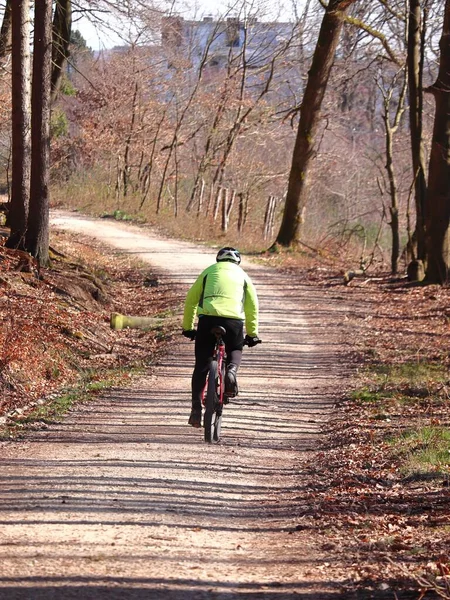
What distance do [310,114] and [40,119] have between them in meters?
12.2

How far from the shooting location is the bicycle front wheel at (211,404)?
929 cm

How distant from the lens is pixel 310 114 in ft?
92.1

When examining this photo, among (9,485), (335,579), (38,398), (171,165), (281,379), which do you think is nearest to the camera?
(335,579)

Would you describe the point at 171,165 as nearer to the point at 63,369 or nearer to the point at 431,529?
the point at 63,369

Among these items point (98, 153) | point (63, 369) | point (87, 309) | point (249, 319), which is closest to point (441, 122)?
point (87, 309)

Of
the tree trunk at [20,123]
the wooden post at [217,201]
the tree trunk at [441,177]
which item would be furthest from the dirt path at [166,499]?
the wooden post at [217,201]

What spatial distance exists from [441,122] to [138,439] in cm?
1439

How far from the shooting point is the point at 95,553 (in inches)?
235

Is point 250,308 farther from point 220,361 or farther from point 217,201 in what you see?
point 217,201

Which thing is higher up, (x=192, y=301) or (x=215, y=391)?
(x=192, y=301)

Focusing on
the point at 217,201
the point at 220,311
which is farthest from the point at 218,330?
the point at 217,201

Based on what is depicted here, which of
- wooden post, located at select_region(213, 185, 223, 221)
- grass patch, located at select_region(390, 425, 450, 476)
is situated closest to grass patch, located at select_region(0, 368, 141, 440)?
grass patch, located at select_region(390, 425, 450, 476)

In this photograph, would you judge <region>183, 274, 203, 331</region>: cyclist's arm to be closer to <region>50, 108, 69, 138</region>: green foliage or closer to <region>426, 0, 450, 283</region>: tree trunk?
<region>426, 0, 450, 283</region>: tree trunk

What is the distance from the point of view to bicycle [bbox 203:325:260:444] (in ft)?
30.5
